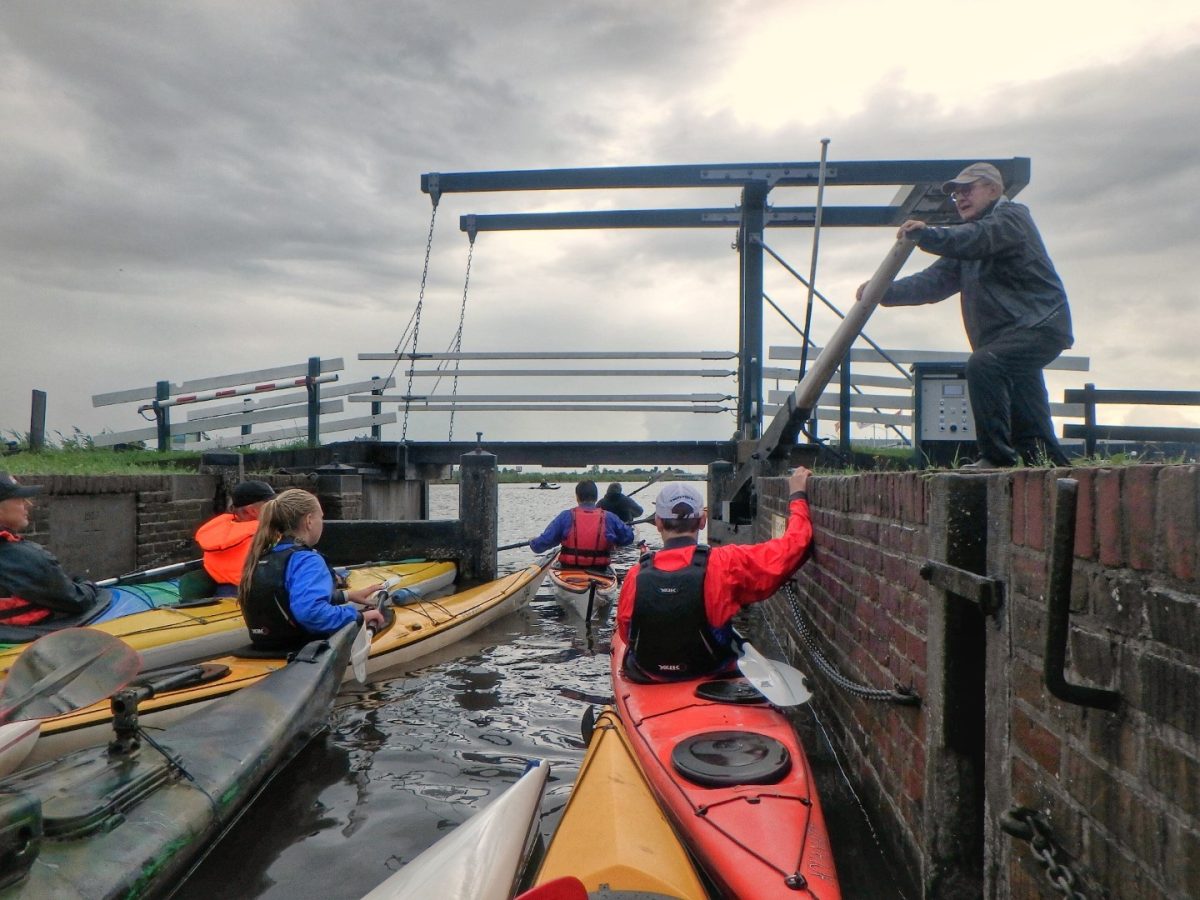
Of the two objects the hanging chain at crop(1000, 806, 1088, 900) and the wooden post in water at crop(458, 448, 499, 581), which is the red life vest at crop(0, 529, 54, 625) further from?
the hanging chain at crop(1000, 806, 1088, 900)

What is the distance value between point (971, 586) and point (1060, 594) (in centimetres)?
65

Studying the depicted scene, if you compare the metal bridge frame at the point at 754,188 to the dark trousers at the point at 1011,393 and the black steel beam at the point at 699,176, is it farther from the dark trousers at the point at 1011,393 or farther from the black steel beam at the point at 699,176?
the dark trousers at the point at 1011,393

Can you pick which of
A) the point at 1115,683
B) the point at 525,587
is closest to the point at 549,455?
the point at 525,587

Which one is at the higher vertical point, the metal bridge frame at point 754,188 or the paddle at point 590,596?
the metal bridge frame at point 754,188

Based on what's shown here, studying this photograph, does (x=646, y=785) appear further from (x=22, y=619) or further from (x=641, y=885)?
(x=22, y=619)

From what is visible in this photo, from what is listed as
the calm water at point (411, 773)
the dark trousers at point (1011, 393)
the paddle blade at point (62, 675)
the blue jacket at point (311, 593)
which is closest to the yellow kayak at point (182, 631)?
the calm water at point (411, 773)

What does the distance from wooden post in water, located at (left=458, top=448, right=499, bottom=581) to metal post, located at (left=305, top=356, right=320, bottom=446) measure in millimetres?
3813

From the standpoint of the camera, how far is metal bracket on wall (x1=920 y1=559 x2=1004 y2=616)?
92.2 inches

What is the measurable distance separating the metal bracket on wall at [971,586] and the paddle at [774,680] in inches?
59.4

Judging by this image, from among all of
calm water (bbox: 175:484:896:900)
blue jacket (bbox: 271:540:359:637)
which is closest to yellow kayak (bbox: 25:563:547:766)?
calm water (bbox: 175:484:896:900)

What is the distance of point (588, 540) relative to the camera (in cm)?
987

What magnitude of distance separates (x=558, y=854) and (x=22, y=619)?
15.4ft

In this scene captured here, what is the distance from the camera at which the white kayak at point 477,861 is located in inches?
107

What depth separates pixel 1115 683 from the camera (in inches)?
68.1
